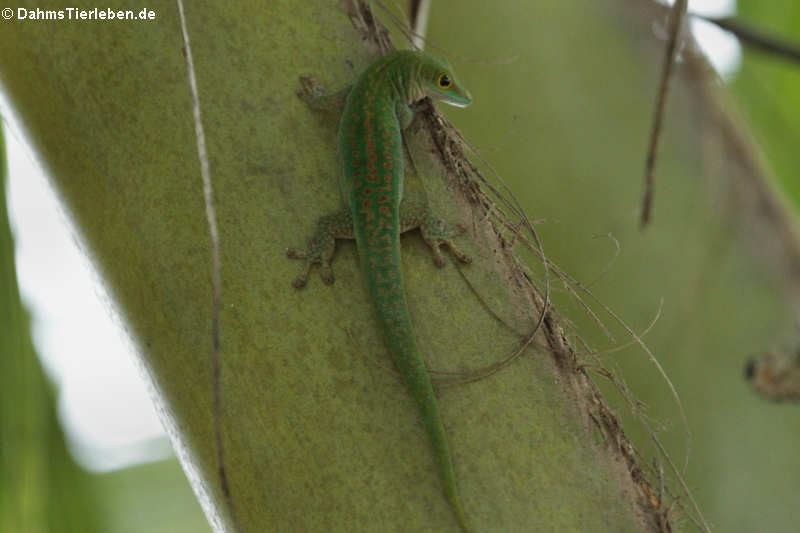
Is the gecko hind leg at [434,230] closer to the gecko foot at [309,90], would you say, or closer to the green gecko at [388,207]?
the green gecko at [388,207]

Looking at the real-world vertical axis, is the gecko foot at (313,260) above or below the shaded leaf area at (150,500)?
above

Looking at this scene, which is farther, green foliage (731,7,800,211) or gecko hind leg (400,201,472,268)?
green foliage (731,7,800,211)

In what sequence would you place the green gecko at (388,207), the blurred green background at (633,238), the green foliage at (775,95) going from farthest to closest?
the green foliage at (775,95) → the blurred green background at (633,238) → the green gecko at (388,207)

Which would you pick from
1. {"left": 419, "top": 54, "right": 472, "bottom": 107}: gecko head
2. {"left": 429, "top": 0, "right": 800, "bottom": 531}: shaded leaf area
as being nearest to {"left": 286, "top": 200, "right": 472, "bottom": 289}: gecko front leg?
{"left": 429, "top": 0, "right": 800, "bottom": 531}: shaded leaf area

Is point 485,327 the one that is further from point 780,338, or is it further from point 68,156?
point 780,338

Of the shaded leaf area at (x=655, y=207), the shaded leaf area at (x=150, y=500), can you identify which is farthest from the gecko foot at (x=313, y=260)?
the shaded leaf area at (x=150, y=500)

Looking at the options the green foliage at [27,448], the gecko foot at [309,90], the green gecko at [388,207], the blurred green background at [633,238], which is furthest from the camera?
the blurred green background at [633,238]

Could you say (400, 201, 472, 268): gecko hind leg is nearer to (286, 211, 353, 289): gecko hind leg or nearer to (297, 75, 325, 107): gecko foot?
(286, 211, 353, 289): gecko hind leg
